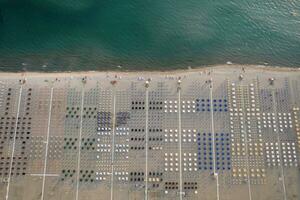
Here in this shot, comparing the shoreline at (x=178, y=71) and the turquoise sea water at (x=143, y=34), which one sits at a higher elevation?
the turquoise sea water at (x=143, y=34)

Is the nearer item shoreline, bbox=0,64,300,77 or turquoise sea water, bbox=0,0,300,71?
shoreline, bbox=0,64,300,77

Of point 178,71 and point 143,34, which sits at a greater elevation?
point 143,34

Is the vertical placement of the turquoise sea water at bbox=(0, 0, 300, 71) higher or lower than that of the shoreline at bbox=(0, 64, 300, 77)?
higher

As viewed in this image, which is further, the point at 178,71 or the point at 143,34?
the point at 143,34

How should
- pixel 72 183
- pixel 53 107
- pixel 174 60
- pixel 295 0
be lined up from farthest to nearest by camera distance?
pixel 295 0 < pixel 174 60 < pixel 53 107 < pixel 72 183

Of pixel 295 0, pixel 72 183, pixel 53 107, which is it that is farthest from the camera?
pixel 295 0

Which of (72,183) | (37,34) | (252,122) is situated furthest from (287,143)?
(37,34)

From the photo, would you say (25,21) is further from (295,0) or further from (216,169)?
(295,0)

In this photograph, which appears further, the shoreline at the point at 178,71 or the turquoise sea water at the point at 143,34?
the turquoise sea water at the point at 143,34
